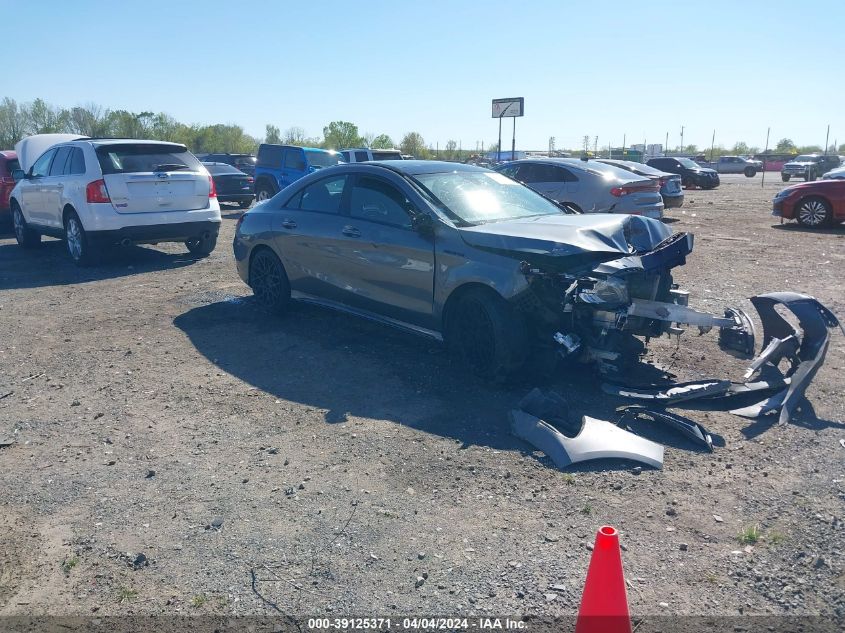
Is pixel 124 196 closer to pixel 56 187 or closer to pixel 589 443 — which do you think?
pixel 56 187

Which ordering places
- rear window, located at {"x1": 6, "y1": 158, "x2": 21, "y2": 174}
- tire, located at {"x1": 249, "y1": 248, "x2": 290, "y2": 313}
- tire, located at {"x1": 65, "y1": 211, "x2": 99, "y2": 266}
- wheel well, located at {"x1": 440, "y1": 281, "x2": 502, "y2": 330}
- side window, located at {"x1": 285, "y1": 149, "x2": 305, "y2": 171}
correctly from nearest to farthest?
wheel well, located at {"x1": 440, "y1": 281, "x2": 502, "y2": 330} → tire, located at {"x1": 249, "y1": 248, "x2": 290, "y2": 313} → tire, located at {"x1": 65, "y1": 211, "x2": 99, "y2": 266} → rear window, located at {"x1": 6, "y1": 158, "x2": 21, "y2": 174} → side window, located at {"x1": 285, "y1": 149, "x2": 305, "y2": 171}

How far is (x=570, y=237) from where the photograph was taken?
5.48m

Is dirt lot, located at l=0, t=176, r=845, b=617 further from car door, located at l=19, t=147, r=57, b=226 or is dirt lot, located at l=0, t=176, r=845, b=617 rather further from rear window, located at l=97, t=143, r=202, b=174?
car door, located at l=19, t=147, r=57, b=226

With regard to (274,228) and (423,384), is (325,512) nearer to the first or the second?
(423,384)

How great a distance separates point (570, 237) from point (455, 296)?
3.40 ft

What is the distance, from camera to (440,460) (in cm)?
454

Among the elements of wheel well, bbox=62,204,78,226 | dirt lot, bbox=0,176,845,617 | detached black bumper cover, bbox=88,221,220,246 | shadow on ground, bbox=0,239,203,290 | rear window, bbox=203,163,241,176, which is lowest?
dirt lot, bbox=0,176,845,617

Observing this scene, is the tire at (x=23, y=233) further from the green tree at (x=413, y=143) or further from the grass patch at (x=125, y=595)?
the green tree at (x=413, y=143)

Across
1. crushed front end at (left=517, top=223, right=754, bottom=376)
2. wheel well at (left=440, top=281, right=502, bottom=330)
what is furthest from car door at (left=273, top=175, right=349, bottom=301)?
crushed front end at (left=517, top=223, right=754, bottom=376)

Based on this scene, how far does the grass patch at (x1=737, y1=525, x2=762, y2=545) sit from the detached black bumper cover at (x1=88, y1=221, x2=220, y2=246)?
904 centimetres

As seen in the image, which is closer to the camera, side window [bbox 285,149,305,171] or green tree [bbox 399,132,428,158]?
side window [bbox 285,149,305,171]

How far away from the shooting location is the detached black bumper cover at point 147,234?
10445 mm

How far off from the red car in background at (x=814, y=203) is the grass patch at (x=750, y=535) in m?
14.4

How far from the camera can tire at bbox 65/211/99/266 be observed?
10.7 metres
